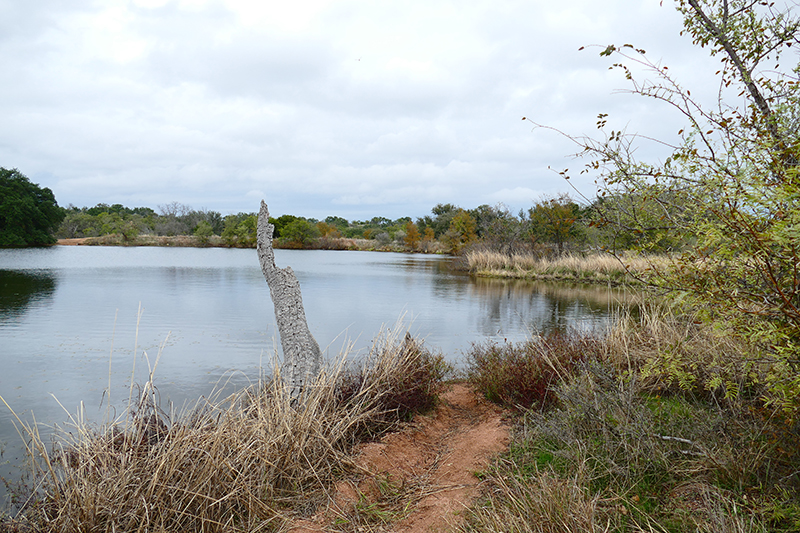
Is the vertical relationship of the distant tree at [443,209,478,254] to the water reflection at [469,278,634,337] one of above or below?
above

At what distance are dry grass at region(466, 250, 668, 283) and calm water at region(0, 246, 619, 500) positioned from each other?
398cm

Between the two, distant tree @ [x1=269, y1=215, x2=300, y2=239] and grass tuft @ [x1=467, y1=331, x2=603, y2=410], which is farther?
distant tree @ [x1=269, y1=215, x2=300, y2=239]

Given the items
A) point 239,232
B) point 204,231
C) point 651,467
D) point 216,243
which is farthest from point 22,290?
point 216,243

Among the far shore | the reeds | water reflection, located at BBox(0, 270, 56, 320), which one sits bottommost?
water reflection, located at BBox(0, 270, 56, 320)

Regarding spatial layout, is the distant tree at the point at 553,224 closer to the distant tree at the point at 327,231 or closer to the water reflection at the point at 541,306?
the water reflection at the point at 541,306

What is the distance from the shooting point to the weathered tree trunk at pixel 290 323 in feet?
17.9

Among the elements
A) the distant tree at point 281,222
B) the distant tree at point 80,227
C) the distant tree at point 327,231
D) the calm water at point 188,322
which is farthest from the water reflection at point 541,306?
the distant tree at point 80,227

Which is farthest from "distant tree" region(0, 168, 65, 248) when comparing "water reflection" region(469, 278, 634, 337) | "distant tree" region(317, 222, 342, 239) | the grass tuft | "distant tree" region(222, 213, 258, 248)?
the grass tuft

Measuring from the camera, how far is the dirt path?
3.45m

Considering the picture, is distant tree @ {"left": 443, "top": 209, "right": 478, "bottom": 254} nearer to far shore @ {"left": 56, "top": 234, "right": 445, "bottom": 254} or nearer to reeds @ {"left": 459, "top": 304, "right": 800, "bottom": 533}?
far shore @ {"left": 56, "top": 234, "right": 445, "bottom": 254}

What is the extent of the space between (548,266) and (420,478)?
26.6 m

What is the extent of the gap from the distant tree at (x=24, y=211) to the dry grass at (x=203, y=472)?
180ft

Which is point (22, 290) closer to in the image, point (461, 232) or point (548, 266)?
point (548, 266)

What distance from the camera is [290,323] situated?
18.3 feet
